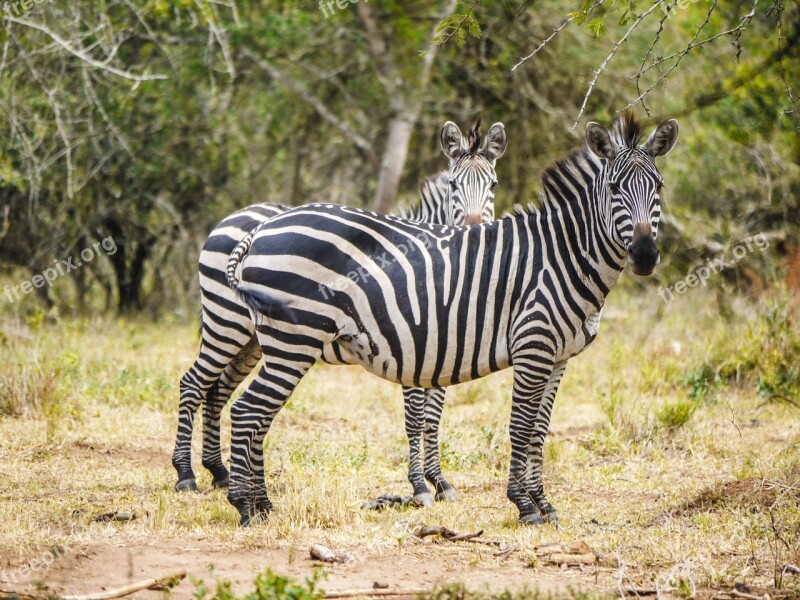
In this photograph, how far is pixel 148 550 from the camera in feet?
16.1

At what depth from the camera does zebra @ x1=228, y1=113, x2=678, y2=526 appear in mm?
5598

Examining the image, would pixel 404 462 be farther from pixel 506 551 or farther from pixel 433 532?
pixel 506 551

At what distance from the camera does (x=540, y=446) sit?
6219 mm

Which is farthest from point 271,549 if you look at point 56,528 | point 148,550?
point 56,528

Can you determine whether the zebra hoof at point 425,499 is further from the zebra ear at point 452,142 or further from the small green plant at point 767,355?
the small green plant at point 767,355

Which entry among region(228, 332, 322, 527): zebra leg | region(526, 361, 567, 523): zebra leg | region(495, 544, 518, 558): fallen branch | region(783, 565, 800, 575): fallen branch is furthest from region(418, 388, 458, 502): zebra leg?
region(783, 565, 800, 575): fallen branch

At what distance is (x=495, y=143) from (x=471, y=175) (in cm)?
73

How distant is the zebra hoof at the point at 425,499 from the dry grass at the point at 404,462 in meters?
0.18

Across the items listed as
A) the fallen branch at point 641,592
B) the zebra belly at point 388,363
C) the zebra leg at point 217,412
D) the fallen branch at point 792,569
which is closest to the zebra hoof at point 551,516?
the zebra belly at point 388,363

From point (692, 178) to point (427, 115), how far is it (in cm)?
491

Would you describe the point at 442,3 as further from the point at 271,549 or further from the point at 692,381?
the point at 271,549

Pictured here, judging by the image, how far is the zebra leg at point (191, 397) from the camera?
6680 millimetres

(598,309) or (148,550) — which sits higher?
(598,309)

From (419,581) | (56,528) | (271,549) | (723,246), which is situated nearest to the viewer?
(419,581)
